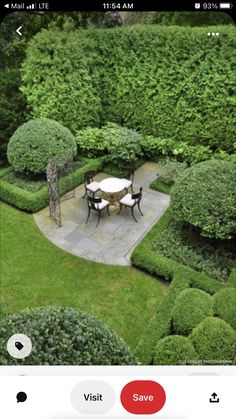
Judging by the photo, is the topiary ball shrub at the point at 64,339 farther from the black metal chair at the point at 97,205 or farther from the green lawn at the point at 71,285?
the black metal chair at the point at 97,205

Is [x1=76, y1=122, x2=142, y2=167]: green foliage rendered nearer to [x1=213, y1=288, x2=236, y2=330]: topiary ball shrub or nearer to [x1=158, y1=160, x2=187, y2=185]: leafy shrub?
[x1=158, y1=160, x2=187, y2=185]: leafy shrub

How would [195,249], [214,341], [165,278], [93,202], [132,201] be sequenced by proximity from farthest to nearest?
[132,201] → [93,202] → [195,249] → [165,278] → [214,341]

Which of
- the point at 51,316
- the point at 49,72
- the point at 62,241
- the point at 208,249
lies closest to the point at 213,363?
the point at 51,316

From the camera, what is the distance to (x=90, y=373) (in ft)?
7.54

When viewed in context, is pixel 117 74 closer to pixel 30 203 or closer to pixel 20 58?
pixel 20 58

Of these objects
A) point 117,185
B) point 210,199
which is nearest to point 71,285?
point 210,199

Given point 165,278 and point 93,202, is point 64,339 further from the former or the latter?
point 93,202

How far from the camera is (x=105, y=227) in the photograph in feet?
22.1

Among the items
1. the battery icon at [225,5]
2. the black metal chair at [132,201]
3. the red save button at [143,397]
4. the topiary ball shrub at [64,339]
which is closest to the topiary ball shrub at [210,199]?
the black metal chair at [132,201]

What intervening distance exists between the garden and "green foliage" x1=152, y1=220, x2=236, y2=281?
0.02 meters

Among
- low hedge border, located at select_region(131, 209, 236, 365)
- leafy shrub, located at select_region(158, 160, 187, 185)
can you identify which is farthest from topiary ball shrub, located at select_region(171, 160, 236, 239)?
low hedge border, located at select_region(131, 209, 236, 365)

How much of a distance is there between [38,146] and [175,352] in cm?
581

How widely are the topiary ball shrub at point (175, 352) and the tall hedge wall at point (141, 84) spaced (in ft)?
9.80

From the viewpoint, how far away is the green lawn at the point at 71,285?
16.6 ft
